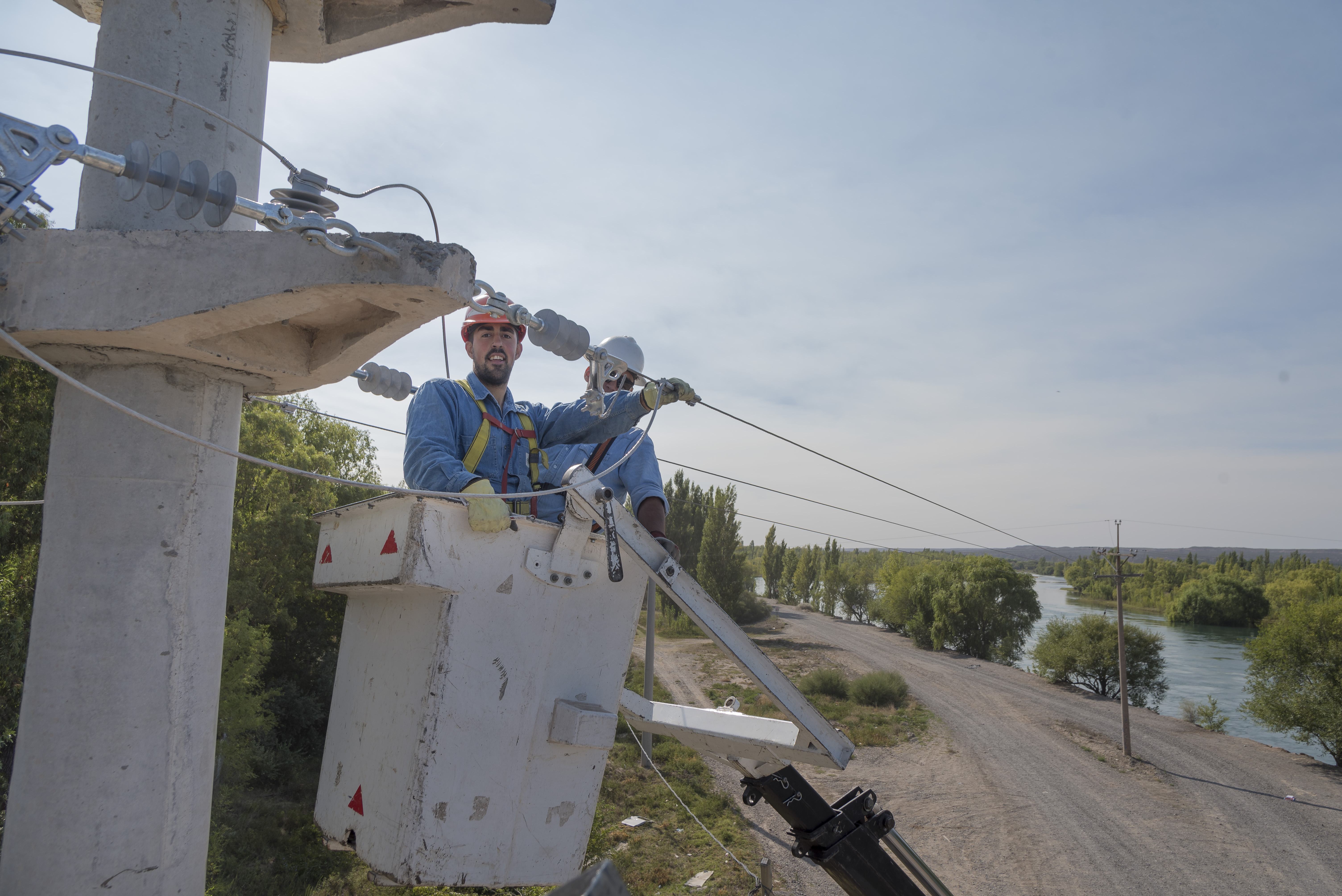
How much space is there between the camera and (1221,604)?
3078 inches

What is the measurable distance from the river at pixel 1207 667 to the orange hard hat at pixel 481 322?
1566 inches

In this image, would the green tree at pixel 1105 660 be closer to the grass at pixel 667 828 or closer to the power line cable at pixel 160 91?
the grass at pixel 667 828

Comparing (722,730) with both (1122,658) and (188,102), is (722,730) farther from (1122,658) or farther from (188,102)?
(1122,658)

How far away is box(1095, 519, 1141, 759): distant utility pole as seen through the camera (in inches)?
1103

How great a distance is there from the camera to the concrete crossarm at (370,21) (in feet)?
11.1

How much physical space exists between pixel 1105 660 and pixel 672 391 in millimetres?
44782

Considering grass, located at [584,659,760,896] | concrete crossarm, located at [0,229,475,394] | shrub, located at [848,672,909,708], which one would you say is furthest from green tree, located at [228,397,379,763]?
shrub, located at [848,672,909,708]

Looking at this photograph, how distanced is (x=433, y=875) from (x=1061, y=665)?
46.3m

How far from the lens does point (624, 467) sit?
4.63 meters

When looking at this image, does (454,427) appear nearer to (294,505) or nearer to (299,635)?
Answer: (294,505)

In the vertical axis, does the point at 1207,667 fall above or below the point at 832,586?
below

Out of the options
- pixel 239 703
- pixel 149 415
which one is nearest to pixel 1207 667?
pixel 239 703

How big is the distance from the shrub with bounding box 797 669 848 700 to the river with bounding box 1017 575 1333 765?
58.1 ft

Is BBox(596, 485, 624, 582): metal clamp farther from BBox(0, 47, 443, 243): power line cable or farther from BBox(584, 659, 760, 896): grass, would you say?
BBox(584, 659, 760, 896): grass
